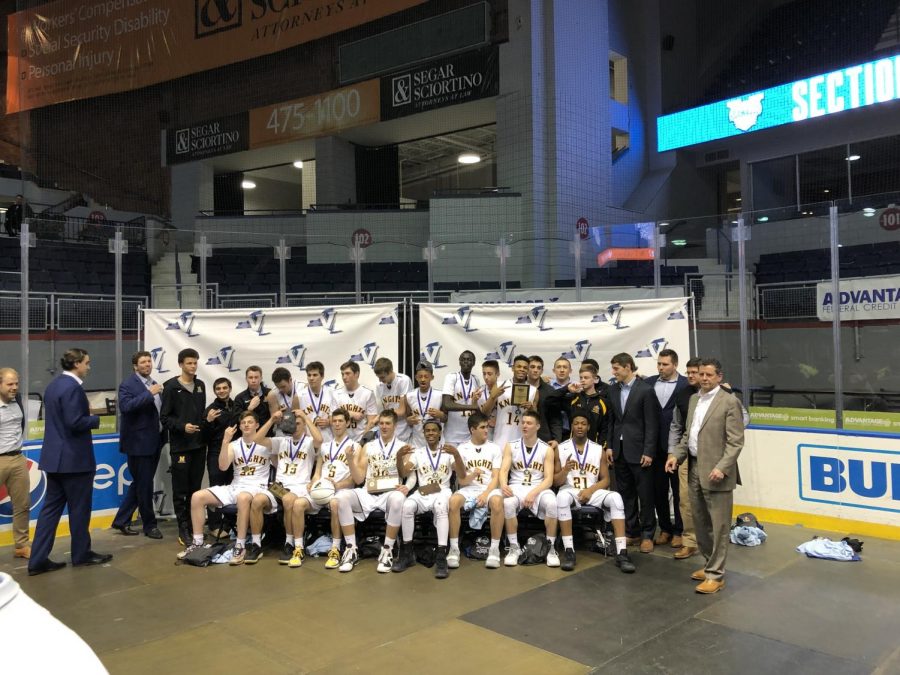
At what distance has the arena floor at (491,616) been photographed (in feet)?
14.0

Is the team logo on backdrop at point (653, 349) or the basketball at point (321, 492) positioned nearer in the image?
the basketball at point (321, 492)

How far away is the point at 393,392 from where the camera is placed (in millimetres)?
7637

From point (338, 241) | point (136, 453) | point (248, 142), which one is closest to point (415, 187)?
point (248, 142)

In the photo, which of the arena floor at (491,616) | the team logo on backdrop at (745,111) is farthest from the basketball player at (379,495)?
A: the team logo on backdrop at (745,111)

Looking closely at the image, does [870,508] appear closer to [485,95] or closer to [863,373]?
[863,373]

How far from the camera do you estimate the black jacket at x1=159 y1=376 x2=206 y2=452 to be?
7.27 meters

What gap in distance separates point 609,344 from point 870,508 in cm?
313

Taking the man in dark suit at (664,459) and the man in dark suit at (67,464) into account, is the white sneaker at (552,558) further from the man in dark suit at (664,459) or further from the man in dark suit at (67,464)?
the man in dark suit at (67,464)

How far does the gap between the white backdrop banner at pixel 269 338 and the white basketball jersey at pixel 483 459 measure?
1.88 metres

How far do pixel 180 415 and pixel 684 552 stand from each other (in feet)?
17.6

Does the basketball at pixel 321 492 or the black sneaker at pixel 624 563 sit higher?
the basketball at pixel 321 492

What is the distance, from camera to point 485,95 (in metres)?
17.0

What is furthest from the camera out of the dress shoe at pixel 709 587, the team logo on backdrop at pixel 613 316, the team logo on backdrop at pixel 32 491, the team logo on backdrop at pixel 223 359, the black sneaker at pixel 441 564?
the team logo on backdrop at pixel 223 359

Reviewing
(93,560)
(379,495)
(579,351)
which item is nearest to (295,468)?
(379,495)
